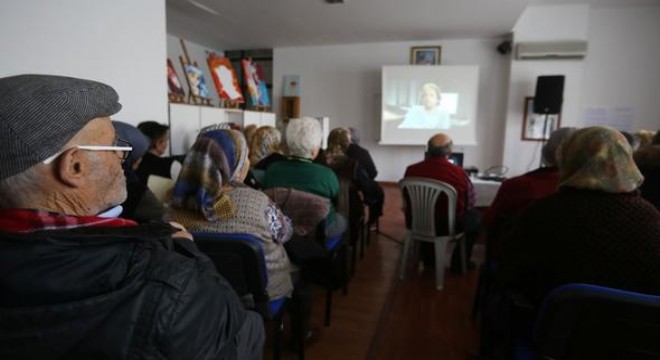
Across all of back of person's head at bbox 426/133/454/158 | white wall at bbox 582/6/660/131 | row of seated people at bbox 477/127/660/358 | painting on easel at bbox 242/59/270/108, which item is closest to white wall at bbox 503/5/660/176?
white wall at bbox 582/6/660/131

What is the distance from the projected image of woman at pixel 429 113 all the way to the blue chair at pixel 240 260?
5.76 meters

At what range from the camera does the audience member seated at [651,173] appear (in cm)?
195

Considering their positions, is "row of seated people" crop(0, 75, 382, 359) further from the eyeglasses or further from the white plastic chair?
the white plastic chair

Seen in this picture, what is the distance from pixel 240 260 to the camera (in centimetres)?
135

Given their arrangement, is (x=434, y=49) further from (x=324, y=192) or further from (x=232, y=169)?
(x=232, y=169)

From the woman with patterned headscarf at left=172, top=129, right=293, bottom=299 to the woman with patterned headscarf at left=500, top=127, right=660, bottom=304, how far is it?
37.6 inches

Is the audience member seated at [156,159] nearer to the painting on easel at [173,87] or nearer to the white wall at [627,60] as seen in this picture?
the painting on easel at [173,87]

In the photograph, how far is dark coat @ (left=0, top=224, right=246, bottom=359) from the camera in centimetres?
52

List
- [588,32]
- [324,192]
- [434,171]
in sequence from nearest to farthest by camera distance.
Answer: [324,192] < [434,171] < [588,32]

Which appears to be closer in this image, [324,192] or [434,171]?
[324,192]

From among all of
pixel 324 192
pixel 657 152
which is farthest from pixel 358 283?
pixel 657 152

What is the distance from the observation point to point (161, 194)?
6.04 ft

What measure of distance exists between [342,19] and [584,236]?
200 inches

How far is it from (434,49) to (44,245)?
699 centimetres
